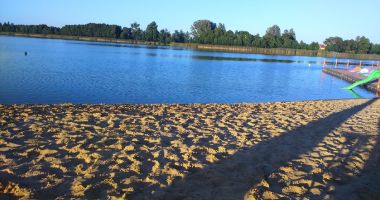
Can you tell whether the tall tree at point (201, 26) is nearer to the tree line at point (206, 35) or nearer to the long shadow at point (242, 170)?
the tree line at point (206, 35)

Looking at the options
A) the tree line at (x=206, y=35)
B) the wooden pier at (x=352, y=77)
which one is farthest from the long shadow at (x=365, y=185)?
the tree line at (x=206, y=35)

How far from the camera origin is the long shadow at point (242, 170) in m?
4.89

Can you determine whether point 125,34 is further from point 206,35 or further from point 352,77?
point 352,77

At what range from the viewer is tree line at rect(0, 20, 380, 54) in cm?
12106

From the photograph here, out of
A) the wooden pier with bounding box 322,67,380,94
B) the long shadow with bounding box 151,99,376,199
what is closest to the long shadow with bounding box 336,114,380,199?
the long shadow with bounding box 151,99,376,199

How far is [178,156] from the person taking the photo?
6.43 m

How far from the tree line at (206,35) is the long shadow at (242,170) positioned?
11456cm

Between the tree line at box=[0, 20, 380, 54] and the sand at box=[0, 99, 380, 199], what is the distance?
11372 centimetres

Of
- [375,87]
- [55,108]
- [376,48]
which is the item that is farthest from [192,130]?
[376,48]

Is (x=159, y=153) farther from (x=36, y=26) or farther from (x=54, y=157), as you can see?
(x=36, y=26)

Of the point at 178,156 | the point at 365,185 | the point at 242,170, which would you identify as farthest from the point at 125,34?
the point at 365,185

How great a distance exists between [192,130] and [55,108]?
15.1 ft

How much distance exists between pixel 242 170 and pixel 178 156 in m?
1.24

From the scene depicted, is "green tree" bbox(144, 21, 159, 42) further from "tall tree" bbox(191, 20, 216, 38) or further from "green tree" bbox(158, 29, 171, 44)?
"tall tree" bbox(191, 20, 216, 38)
